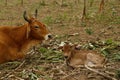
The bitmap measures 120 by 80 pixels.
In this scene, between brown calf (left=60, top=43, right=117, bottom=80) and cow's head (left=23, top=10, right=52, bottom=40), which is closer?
brown calf (left=60, top=43, right=117, bottom=80)

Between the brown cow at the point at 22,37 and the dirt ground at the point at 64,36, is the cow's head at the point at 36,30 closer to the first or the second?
the brown cow at the point at 22,37

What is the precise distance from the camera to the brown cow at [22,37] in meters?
7.15

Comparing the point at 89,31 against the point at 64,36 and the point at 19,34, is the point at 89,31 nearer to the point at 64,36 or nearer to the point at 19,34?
the point at 64,36

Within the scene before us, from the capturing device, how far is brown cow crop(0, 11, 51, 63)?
7.15 m

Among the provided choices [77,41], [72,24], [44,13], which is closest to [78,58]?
[77,41]

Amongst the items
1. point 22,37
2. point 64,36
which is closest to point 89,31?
point 64,36

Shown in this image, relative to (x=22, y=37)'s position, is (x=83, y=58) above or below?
below

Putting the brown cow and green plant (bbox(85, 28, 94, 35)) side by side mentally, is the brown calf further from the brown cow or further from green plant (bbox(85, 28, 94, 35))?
green plant (bbox(85, 28, 94, 35))

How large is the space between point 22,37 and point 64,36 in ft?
5.31

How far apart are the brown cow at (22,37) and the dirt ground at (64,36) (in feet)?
0.62

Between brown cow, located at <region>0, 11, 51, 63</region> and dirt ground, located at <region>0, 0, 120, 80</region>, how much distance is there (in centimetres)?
19

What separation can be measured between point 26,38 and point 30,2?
692 cm

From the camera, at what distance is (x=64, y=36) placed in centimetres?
873

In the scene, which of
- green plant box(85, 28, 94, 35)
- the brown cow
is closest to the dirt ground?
green plant box(85, 28, 94, 35)
